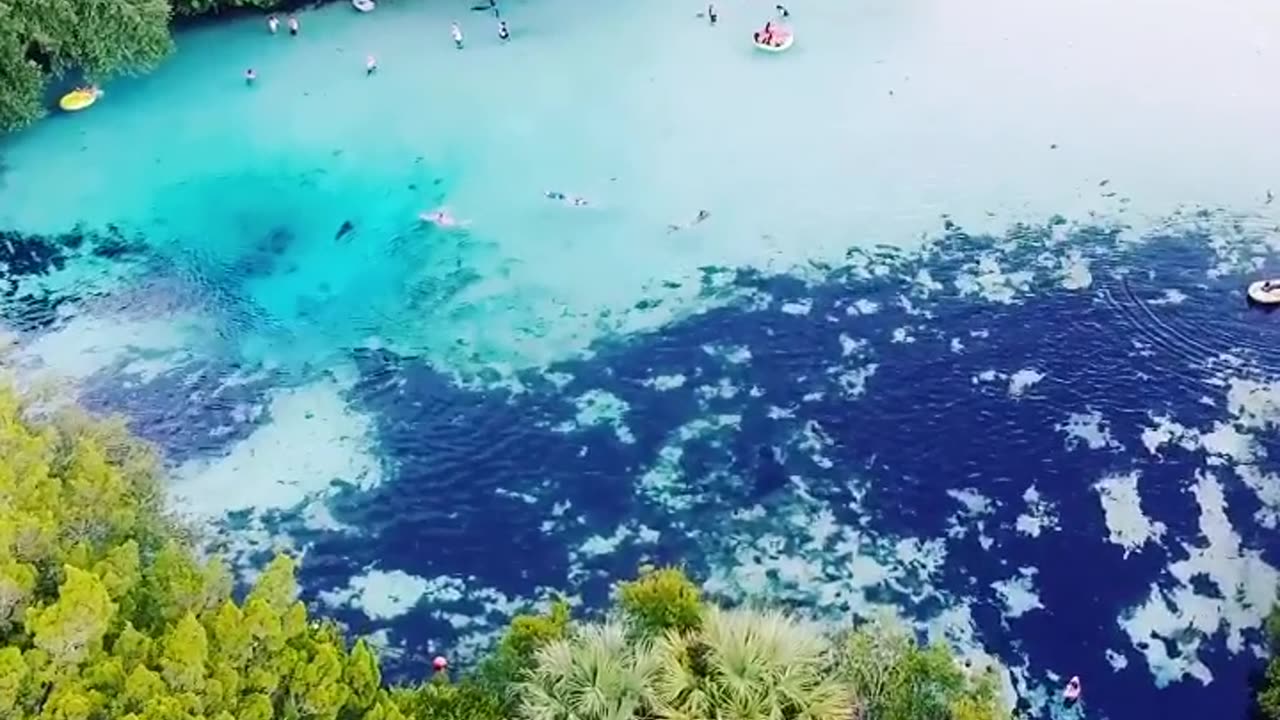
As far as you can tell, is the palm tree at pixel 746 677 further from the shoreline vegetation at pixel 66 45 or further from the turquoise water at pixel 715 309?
the shoreline vegetation at pixel 66 45

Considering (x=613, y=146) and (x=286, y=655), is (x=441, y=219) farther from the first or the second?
(x=286, y=655)

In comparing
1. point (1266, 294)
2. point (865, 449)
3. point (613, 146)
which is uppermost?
point (613, 146)

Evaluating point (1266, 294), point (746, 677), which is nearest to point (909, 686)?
point (746, 677)

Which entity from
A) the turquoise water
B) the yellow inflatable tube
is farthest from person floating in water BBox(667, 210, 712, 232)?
the yellow inflatable tube

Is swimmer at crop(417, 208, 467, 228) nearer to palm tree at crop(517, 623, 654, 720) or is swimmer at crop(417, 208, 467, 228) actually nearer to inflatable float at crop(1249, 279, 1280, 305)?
palm tree at crop(517, 623, 654, 720)

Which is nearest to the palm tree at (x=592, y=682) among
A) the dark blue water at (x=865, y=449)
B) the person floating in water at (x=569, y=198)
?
the dark blue water at (x=865, y=449)
